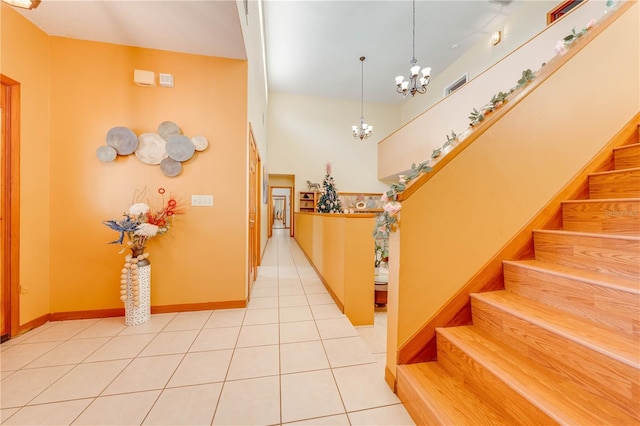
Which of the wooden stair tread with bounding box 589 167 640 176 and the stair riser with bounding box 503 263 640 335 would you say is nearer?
the stair riser with bounding box 503 263 640 335

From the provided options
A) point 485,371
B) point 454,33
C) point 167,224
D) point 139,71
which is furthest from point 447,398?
point 454,33

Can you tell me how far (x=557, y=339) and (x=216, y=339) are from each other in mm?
2223

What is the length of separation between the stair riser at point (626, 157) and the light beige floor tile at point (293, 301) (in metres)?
2.94

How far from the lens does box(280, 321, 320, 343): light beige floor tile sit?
1.96m

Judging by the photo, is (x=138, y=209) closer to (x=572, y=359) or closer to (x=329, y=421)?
(x=329, y=421)

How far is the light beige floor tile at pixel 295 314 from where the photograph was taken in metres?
2.30

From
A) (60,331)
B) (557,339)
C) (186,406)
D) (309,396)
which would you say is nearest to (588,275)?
(557,339)

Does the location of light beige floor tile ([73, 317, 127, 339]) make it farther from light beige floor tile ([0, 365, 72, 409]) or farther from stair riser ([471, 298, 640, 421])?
stair riser ([471, 298, 640, 421])

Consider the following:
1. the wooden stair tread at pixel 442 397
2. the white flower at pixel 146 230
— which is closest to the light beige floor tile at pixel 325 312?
the wooden stair tread at pixel 442 397

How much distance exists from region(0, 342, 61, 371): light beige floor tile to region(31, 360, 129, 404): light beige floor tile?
0.42m

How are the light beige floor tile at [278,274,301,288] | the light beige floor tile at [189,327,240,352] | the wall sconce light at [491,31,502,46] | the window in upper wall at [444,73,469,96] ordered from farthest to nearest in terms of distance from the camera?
the window in upper wall at [444,73,469,96] < the wall sconce light at [491,31,502,46] < the light beige floor tile at [278,274,301,288] < the light beige floor tile at [189,327,240,352]

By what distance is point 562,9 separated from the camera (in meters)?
4.30

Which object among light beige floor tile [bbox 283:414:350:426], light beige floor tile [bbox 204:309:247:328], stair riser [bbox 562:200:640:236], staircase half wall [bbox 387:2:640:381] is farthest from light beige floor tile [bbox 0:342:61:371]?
stair riser [bbox 562:200:640:236]

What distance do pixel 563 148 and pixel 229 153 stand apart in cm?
293
